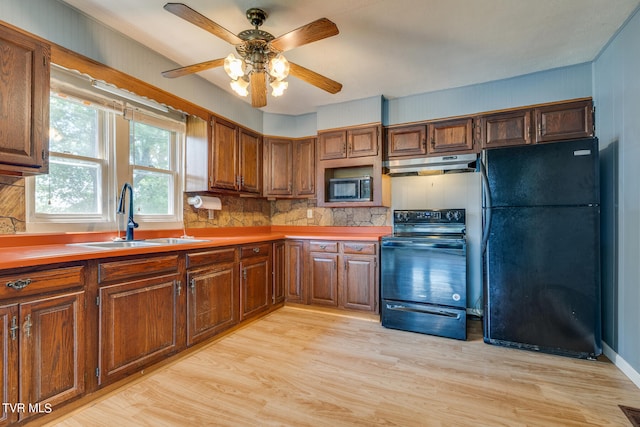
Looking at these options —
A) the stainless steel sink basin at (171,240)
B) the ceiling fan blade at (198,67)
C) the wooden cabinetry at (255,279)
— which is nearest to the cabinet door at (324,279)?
the wooden cabinetry at (255,279)

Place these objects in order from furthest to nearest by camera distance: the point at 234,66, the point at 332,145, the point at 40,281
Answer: the point at 332,145 < the point at 234,66 < the point at 40,281

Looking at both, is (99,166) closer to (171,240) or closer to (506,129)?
(171,240)

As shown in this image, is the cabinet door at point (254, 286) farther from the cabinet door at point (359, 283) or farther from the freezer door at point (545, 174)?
the freezer door at point (545, 174)

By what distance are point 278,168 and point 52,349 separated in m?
2.91

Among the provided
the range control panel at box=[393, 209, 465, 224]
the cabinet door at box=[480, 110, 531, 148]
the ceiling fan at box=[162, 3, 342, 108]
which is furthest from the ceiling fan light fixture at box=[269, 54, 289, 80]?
the cabinet door at box=[480, 110, 531, 148]

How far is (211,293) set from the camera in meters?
2.55

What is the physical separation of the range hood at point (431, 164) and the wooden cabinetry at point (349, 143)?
0.92 feet

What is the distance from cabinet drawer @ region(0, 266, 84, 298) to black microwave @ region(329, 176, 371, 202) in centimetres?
263

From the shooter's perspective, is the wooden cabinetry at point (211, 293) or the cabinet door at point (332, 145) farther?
the cabinet door at point (332, 145)

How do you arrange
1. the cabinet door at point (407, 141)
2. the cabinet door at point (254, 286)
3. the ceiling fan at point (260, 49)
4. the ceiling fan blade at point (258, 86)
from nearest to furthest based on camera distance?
the ceiling fan at point (260, 49), the ceiling fan blade at point (258, 86), the cabinet door at point (254, 286), the cabinet door at point (407, 141)

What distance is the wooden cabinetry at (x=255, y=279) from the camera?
2.95 metres

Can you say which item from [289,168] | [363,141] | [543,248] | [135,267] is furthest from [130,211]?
[543,248]

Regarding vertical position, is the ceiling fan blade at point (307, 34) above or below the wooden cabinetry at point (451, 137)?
above

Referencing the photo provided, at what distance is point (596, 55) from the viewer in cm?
256
